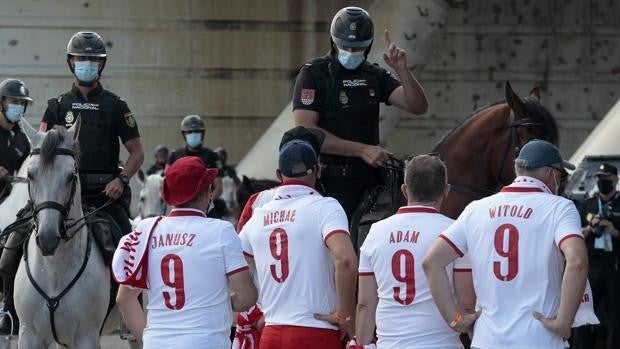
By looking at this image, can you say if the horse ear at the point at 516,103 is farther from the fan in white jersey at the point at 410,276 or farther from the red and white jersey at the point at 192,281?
the red and white jersey at the point at 192,281

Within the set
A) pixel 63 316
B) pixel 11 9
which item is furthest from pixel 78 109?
pixel 11 9

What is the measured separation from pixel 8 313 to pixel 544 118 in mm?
4158

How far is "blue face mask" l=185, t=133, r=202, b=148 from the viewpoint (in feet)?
59.6

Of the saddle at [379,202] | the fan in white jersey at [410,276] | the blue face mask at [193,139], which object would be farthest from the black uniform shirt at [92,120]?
the blue face mask at [193,139]

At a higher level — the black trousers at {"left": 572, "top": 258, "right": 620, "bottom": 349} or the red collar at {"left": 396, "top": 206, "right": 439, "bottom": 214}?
the red collar at {"left": 396, "top": 206, "right": 439, "bottom": 214}

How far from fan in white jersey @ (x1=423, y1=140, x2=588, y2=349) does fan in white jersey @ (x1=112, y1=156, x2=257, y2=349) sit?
972 millimetres

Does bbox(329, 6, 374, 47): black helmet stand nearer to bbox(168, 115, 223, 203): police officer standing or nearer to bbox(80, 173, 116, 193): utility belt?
bbox(80, 173, 116, 193): utility belt

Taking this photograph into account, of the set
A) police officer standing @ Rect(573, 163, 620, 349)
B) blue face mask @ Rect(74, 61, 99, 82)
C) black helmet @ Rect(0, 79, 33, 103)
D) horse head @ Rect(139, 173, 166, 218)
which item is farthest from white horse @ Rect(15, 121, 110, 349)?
horse head @ Rect(139, 173, 166, 218)

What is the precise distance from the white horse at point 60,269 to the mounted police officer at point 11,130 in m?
1.94

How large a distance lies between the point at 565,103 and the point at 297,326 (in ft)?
56.1

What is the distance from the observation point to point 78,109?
38.3 ft

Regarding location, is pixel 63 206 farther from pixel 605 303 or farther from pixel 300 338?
pixel 605 303

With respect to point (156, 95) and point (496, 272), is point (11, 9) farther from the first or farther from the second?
point (496, 272)

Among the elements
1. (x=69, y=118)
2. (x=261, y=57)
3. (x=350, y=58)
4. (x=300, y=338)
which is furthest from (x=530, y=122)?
(x=261, y=57)
